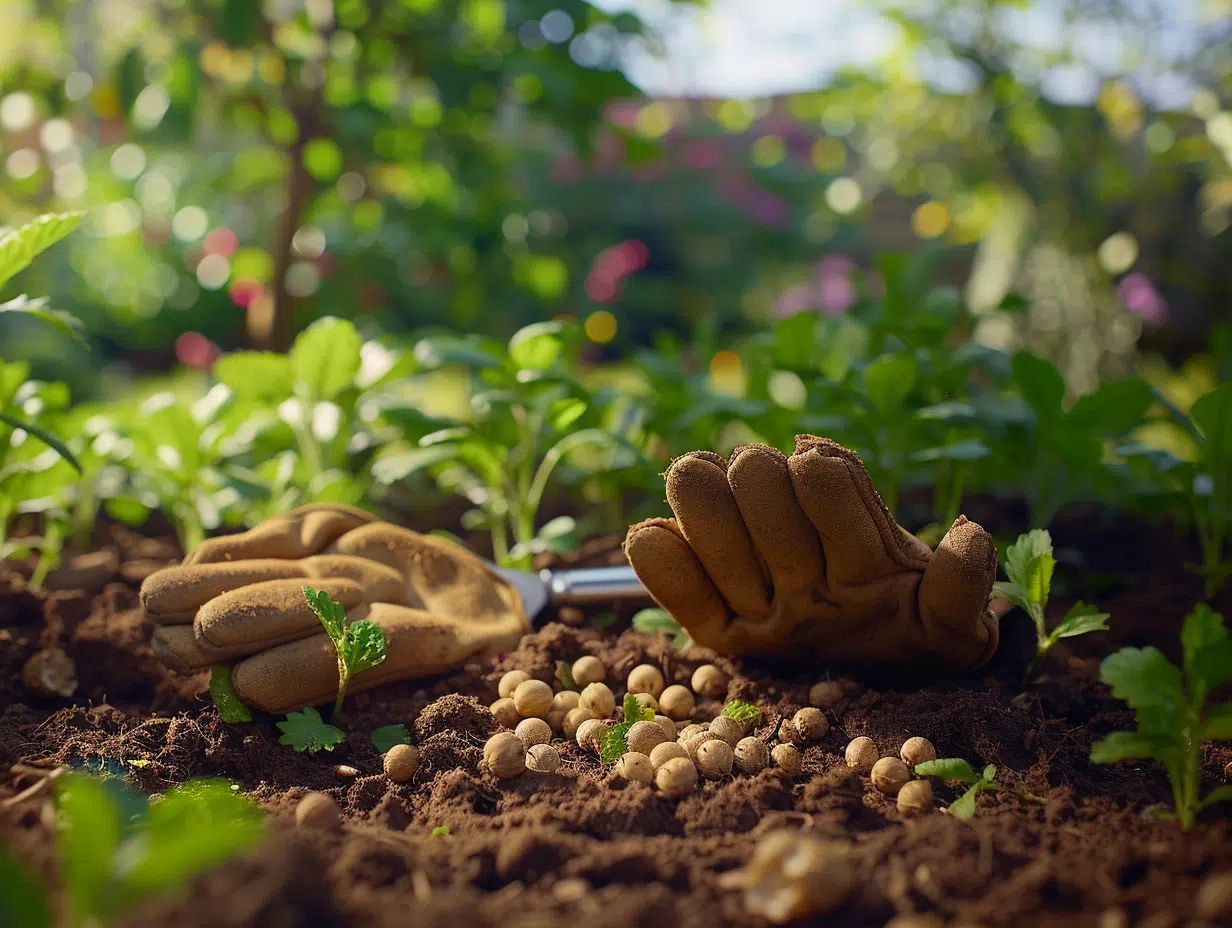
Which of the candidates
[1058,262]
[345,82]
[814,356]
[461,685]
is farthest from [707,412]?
[1058,262]

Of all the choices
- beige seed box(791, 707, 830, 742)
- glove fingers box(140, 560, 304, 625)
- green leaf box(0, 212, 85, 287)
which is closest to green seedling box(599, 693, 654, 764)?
beige seed box(791, 707, 830, 742)

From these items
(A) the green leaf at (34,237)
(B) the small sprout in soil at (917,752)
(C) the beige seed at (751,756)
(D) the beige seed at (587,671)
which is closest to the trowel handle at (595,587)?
(D) the beige seed at (587,671)

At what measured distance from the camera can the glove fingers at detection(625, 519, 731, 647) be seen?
154 centimetres

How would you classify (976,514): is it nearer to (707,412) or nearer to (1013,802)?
(707,412)

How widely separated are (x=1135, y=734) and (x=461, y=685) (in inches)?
41.6

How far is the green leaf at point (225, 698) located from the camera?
4.97 feet

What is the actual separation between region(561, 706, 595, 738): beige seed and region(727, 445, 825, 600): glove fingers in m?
0.38

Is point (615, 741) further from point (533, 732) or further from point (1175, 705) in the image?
point (1175, 705)

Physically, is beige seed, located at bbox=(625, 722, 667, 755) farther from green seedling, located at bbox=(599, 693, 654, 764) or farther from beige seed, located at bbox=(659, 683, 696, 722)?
beige seed, located at bbox=(659, 683, 696, 722)

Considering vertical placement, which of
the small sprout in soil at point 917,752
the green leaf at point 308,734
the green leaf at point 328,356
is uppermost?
the green leaf at point 328,356

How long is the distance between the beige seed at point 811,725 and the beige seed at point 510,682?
1.56 ft

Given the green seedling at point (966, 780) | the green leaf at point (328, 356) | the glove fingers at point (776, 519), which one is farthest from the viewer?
the green leaf at point (328, 356)

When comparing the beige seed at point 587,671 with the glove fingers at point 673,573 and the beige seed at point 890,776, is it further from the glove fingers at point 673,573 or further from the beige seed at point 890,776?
the beige seed at point 890,776

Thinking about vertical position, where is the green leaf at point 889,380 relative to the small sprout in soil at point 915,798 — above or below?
above
